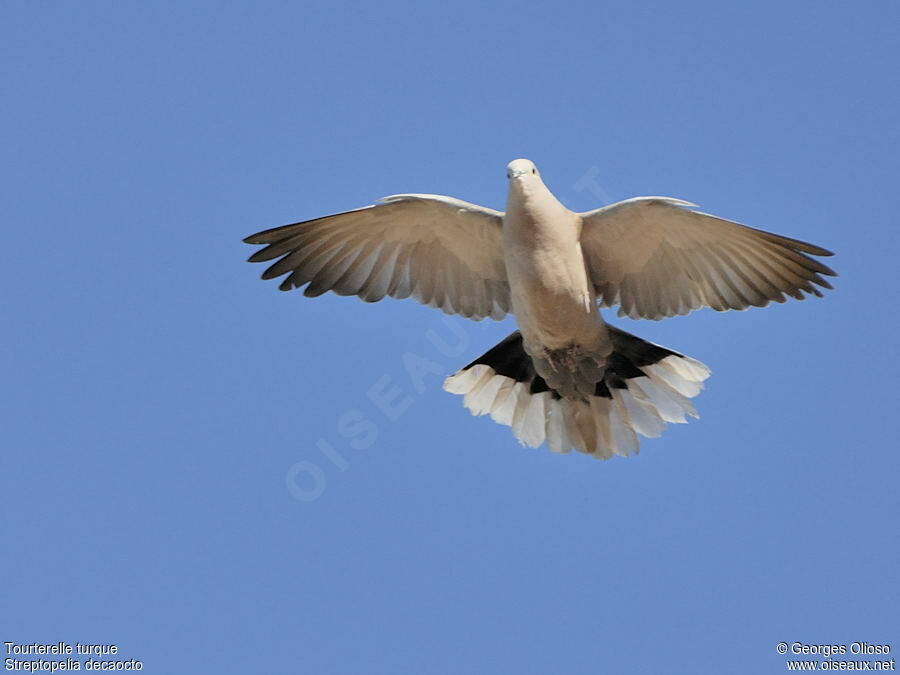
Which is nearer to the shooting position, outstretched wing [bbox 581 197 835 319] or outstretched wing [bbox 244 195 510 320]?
outstretched wing [bbox 581 197 835 319]

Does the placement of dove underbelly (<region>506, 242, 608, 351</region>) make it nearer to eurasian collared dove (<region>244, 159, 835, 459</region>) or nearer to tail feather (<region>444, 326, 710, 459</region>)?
eurasian collared dove (<region>244, 159, 835, 459</region>)

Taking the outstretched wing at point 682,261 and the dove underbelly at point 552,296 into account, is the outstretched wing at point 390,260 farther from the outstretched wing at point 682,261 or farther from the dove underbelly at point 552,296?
the outstretched wing at point 682,261

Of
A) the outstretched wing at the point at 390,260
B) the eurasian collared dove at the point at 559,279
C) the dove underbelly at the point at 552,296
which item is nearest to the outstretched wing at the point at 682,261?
the eurasian collared dove at the point at 559,279

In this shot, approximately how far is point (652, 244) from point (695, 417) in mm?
1359

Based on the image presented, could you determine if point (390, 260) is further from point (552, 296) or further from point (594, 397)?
point (594, 397)

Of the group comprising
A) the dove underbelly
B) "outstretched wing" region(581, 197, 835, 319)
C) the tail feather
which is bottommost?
the tail feather

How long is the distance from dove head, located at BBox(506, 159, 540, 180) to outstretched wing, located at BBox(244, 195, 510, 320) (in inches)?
29.6

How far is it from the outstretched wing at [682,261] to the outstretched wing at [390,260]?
794 millimetres

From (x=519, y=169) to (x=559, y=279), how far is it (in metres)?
0.79

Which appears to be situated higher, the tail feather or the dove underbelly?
the dove underbelly

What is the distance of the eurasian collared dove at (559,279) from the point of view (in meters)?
8.55

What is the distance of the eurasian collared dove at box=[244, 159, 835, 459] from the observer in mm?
8555

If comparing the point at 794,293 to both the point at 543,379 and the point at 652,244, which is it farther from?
the point at 543,379

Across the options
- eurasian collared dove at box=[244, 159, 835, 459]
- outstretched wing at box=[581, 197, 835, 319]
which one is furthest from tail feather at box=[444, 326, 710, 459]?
outstretched wing at box=[581, 197, 835, 319]
